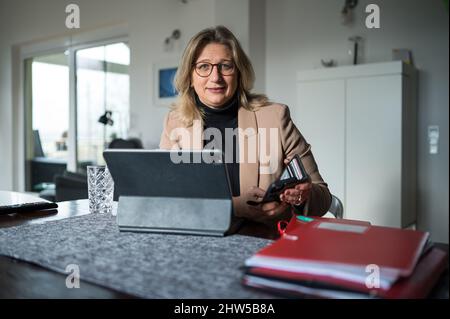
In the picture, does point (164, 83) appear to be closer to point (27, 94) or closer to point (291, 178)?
point (27, 94)

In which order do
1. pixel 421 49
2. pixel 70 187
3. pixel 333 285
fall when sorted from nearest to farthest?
1. pixel 333 285
2. pixel 70 187
3. pixel 421 49

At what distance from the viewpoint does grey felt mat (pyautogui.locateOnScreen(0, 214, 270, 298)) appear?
0.70m

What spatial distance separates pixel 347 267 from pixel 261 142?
107cm

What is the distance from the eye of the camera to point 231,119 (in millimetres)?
1801

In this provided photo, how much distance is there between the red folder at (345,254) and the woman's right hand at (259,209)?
42 centimetres

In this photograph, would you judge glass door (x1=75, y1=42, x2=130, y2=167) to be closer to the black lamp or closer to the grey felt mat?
the black lamp

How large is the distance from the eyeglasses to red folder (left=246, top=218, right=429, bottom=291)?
983 mm

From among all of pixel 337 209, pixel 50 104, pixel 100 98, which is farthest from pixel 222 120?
pixel 50 104

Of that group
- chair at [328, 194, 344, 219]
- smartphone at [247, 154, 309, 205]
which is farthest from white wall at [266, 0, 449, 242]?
smartphone at [247, 154, 309, 205]

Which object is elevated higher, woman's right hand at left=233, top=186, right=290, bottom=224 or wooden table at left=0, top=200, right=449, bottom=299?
woman's right hand at left=233, top=186, right=290, bottom=224

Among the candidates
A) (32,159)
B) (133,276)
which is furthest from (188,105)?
(32,159)

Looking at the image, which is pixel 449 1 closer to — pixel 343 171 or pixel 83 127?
pixel 343 171

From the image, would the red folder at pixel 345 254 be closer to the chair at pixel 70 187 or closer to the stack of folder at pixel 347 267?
the stack of folder at pixel 347 267

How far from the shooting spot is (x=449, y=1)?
128 cm
